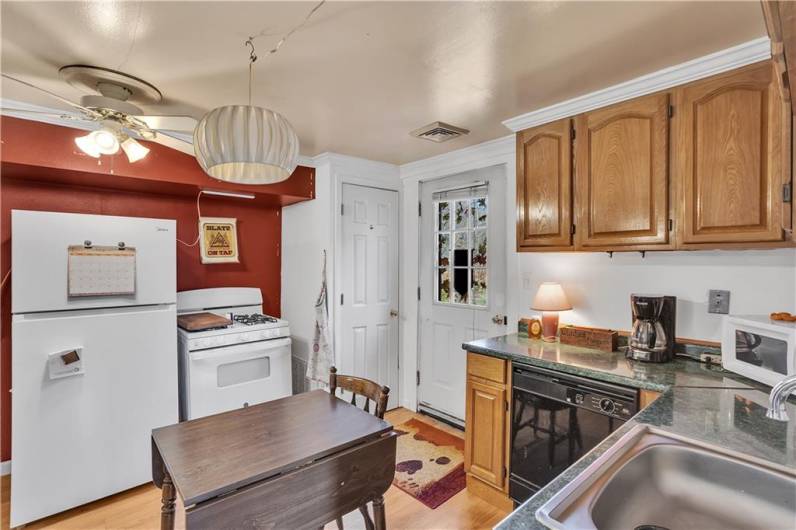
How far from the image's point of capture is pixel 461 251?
3.35m

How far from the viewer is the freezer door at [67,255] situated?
2.08 m

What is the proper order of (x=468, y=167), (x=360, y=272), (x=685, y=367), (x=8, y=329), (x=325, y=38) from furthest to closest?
(x=360, y=272)
(x=468, y=167)
(x=8, y=329)
(x=685, y=367)
(x=325, y=38)

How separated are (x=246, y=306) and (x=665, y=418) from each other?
3.22m

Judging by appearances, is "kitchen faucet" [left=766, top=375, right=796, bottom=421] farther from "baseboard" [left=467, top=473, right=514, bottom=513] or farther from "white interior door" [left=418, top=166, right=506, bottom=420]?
"white interior door" [left=418, top=166, right=506, bottom=420]

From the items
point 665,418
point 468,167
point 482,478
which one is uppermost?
point 468,167

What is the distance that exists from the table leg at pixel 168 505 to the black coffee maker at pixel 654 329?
7.03ft

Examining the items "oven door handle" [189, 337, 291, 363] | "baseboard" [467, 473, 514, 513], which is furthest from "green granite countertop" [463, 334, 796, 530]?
"oven door handle" [189, 337, 291, 363]

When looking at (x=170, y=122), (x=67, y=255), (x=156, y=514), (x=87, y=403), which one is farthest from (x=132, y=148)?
(x=156, y=514)

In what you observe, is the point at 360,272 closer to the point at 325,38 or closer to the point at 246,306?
the point at 246,306

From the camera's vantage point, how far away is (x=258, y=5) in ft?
4.59

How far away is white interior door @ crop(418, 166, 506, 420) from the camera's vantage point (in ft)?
10.2

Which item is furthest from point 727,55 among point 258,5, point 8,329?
point 8,329

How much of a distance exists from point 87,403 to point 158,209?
153 centimetres

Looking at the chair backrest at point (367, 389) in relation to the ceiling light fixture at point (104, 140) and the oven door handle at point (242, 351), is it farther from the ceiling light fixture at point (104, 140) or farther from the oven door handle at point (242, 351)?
the ceiling light fixture at point (104, 140)
